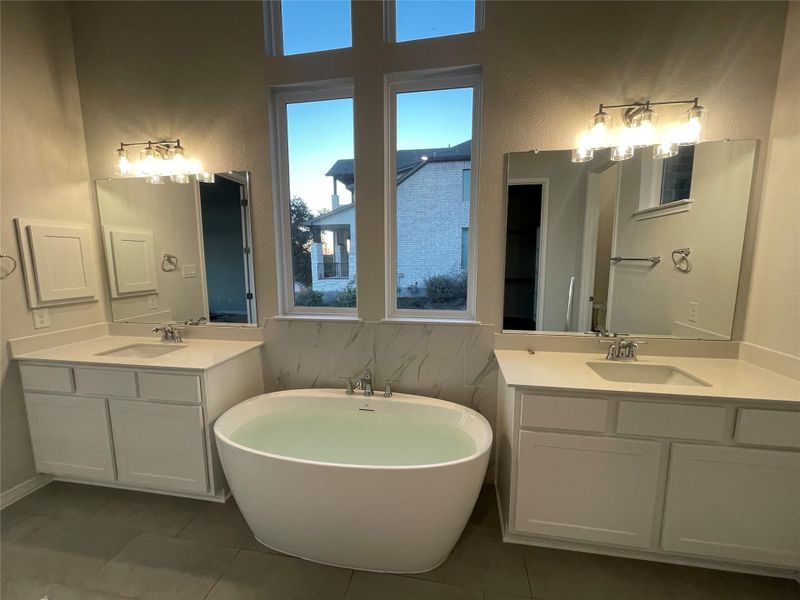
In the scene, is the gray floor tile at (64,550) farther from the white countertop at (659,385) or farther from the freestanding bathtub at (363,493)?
the white countertop at (659,385)

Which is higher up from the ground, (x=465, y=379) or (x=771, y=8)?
(x=771, y=8)

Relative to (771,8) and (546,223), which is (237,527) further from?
(771,8)

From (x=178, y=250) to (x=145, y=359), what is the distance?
0.80 metres

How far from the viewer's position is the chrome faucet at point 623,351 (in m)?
1.83

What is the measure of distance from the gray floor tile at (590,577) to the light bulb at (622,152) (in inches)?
77.3

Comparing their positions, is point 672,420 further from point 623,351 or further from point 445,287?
point 445,287

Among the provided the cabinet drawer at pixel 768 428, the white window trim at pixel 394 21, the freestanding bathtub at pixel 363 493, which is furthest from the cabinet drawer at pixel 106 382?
the cabinet drawer at pixel 768 428

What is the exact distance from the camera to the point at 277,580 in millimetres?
1474

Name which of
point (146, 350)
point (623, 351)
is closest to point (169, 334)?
point (146, 350)

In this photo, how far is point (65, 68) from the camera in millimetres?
2176

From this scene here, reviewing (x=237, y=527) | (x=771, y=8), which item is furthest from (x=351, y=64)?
(x=237, y=527)

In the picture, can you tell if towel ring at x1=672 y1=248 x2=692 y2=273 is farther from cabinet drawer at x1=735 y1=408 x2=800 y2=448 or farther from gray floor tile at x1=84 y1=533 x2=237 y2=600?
gray floor tile at x1=84 y1=533 x2=237 y2=600

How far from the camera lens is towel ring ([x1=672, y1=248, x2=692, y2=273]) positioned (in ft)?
5.96

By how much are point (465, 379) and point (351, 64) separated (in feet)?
6.50
